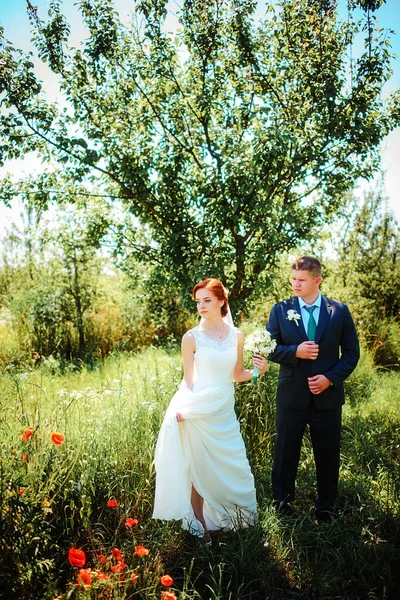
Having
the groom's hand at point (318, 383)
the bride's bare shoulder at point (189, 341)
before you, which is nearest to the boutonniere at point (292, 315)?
the groom's hand at point (318, 383)

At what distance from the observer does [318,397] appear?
3.42 metres

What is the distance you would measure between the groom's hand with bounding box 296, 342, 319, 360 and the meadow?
4.19 ft

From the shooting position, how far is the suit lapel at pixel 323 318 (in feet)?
11.4

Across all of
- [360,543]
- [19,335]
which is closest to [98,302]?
[19,335]

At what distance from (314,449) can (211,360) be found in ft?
3.96

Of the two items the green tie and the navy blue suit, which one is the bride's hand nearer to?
the navy blue suit

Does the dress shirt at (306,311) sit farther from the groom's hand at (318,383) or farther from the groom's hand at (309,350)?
the groom's hand at (318,383)

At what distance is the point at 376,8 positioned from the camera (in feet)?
15.8

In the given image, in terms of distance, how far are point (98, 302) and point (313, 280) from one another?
27.2 feet

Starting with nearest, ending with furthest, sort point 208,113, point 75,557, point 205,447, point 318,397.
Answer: point 75,557 → point 205,447 → point 318,397 → point 208,113

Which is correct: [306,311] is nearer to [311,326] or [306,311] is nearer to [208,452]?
[311,326]

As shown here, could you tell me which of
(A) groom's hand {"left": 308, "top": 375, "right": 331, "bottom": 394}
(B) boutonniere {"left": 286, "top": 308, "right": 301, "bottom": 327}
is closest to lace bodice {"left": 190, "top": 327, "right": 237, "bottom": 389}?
(B) boutonniere {"left": 286, "top": 308, "right": 301, "bottom": 327}

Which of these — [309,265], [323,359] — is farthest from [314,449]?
[309,265]

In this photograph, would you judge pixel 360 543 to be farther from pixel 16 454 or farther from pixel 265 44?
pixel 265 44
